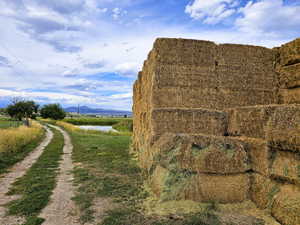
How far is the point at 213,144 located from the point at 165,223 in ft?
4.98

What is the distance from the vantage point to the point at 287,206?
3148mm

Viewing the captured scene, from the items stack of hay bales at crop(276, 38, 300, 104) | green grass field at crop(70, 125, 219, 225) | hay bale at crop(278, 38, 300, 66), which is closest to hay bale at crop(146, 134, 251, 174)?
green grass field at crop(70, 125, 219, 225)

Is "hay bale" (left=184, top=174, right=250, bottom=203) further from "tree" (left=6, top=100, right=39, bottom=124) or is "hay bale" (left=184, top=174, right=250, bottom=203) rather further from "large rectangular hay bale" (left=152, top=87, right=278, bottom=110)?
"tree" (left=6, top=100, right=39, bottom=124)

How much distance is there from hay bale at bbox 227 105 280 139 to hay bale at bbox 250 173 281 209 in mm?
695

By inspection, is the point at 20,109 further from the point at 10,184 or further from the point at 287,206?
the point at 287,206

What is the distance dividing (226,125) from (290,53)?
2062 millimetres

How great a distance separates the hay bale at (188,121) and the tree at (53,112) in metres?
56.6

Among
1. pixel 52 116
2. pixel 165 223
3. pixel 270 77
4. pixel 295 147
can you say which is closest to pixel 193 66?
pixel 270 77

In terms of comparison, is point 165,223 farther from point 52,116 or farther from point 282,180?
point 52,116

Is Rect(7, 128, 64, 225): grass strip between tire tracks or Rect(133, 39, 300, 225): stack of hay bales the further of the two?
A: Rect(7, 128, 64, 225): grass strip between tire tracks

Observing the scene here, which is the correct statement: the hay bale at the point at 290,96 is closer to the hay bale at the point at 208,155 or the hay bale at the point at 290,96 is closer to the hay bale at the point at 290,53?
the hay bale at the point at 290,53

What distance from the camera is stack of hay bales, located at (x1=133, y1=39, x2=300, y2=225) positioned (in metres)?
3.42

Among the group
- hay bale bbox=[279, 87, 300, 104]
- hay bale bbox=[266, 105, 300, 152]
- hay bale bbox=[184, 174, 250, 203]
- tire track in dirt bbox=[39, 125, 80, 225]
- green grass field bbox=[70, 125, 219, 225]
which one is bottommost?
tire track in dirt bbox=[39, 125, 80, 225]

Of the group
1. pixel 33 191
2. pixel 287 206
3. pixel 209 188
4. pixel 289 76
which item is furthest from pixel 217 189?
pixel 33 191
